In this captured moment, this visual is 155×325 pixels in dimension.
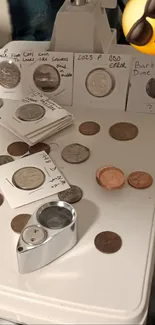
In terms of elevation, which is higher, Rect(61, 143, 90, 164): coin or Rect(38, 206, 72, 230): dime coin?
Rect(38, 206, 72, 230): dime coin

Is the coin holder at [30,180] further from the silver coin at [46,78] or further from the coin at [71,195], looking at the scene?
the silver coin at [46,78]

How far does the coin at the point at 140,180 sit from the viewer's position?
0.81 meters

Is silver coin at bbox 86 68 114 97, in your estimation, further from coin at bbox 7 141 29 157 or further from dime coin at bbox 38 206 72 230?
dime coin at bbox 38 206 72 230

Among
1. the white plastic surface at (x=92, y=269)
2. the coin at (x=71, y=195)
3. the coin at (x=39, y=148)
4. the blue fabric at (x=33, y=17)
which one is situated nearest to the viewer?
the white plastic surface at (x=92, y=269)

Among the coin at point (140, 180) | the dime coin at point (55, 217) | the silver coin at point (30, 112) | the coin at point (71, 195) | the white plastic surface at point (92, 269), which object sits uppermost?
the silver coin at point (30, 112)

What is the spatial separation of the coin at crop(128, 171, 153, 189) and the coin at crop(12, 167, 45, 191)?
0.45ft

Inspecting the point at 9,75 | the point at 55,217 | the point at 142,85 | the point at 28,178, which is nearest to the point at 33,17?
the point at 9,75

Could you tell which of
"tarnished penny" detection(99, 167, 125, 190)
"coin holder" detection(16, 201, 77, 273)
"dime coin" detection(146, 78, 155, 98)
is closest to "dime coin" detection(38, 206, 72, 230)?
"coin holder" detection(16, 201, 77, 273)

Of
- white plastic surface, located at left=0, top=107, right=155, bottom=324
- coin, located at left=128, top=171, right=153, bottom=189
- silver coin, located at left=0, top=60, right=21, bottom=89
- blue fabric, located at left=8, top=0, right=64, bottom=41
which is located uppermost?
blue fabric, located at left=8, top=0, right=64, bottom=41

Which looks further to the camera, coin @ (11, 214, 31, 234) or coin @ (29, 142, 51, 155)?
coin @ (29, 142, 51, 155)

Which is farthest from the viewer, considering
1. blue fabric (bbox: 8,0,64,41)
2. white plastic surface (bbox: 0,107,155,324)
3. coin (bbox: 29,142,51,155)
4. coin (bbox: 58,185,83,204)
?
blue fabric (bbox: 8,0,64,41)

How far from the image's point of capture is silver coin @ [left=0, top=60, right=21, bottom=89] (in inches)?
38.7

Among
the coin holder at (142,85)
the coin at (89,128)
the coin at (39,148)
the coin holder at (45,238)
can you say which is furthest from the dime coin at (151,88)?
the coin holder at (45,238)

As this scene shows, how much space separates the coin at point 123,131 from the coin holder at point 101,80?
53mm
